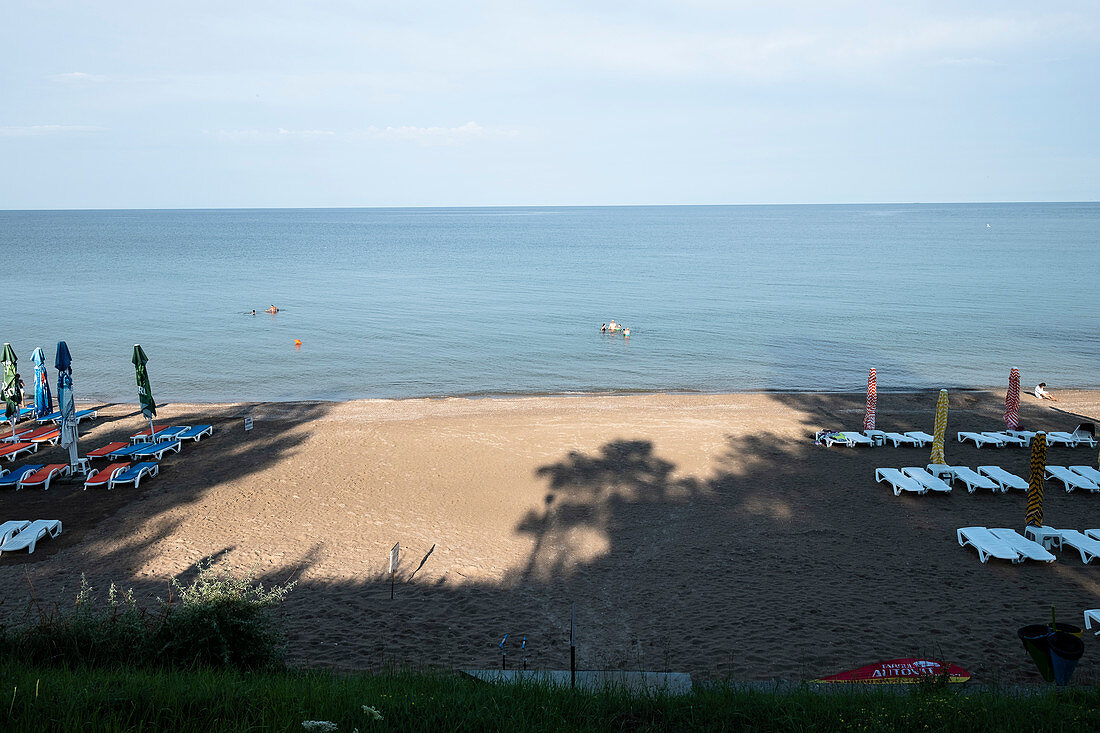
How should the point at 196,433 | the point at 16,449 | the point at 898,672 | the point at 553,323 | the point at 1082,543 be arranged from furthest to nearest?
the point at 553,323, the point at 196,433, the point at 16,449, the point at 1082,543, the point at 898,672

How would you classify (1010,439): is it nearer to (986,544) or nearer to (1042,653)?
(986,544)

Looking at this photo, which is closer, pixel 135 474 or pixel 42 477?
pixel 42 477

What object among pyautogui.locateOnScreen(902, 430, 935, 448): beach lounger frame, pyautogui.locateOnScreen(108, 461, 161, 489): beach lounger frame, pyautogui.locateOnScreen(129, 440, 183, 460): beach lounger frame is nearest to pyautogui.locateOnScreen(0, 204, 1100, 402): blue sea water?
pyautogui.locateOnScreen(129, 440, 183, 460): beach lounger frame

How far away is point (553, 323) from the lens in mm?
41781

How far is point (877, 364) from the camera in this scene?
3088cm

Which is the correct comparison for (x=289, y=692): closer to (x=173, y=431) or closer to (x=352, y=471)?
(x=352, y=471)

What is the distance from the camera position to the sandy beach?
9648mm

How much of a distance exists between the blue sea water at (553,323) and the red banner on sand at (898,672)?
1945cm

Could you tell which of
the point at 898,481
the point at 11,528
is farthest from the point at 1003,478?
the point at 11,528

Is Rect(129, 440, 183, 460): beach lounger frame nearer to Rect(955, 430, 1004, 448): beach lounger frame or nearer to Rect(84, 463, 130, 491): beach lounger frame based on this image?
Rect(84, 463, 130, 491): beach lounger frame

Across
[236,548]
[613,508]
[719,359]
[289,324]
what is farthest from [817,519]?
[289,324]

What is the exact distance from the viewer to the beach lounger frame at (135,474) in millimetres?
15391

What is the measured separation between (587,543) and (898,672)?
5.78m

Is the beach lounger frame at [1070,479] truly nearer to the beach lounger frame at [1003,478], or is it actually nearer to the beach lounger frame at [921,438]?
the beach lounger frame at [1003,478]
